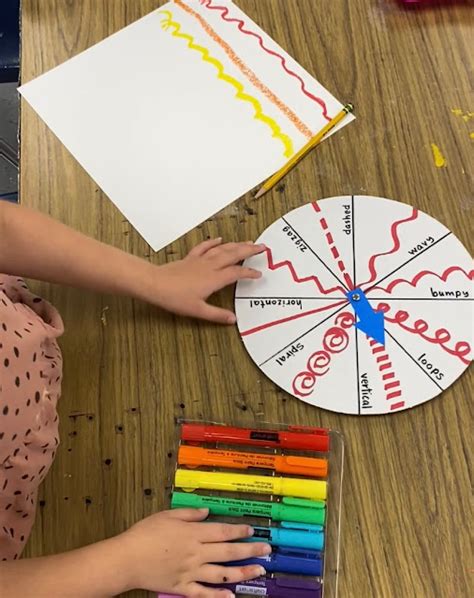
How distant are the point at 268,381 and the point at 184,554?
18 centimetres

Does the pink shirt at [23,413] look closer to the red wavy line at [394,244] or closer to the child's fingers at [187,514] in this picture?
the child's fingers at [187,514]

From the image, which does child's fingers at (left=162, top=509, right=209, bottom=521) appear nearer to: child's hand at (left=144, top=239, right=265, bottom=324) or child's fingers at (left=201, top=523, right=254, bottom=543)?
child's fingers at (left=201, top=523, right=254, bottom=543)

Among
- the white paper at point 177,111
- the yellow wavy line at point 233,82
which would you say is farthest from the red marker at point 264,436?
the yellow wavy line at point 233,82

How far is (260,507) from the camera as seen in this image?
1.95 ft

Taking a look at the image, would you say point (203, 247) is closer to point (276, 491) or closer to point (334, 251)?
point (334, 251)

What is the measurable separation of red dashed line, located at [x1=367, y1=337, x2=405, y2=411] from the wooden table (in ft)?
0.07

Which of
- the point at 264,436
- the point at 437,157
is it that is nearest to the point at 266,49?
the point at 437,157

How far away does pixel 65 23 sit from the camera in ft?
2.86

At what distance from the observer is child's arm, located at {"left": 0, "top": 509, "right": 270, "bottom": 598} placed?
57 cm

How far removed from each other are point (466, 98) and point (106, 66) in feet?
1.52

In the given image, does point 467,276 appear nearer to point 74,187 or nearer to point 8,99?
point 74,187

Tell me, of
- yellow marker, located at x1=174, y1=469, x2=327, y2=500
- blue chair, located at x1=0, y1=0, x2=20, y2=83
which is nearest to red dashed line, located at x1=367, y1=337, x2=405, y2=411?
yellow marker, located at x1=174, y1=469, x2=327, y2=500

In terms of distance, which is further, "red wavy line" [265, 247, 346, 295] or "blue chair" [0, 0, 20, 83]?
"blue chair" [0, 0, 20, 83]

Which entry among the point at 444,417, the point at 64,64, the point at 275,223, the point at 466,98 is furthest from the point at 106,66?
the point at 444,417
